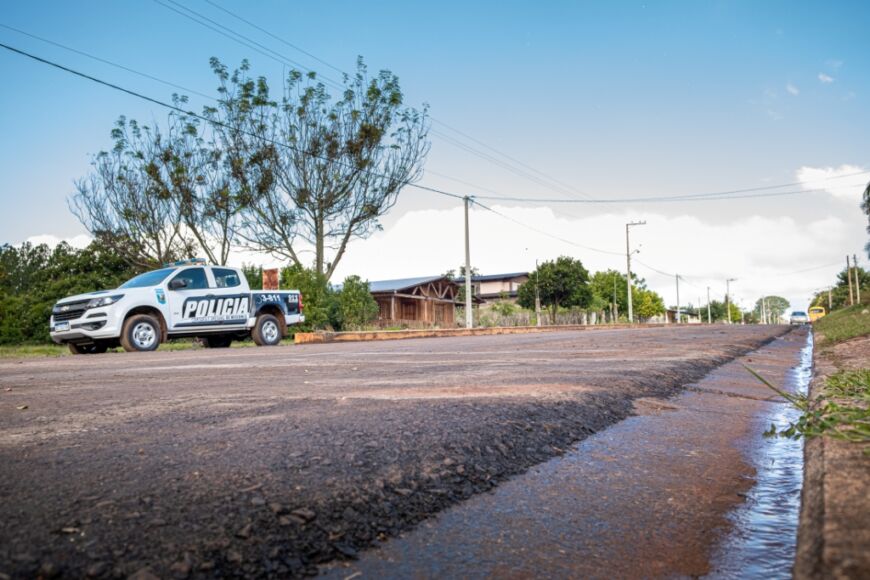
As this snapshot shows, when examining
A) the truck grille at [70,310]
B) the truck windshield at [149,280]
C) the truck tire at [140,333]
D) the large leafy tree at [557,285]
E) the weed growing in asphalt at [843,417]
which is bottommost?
the weed growing in asphalt at [843,417]

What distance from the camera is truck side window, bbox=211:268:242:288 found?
50.2 ft

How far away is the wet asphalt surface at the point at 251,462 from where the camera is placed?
1764mm

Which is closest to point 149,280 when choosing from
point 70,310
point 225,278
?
point 70,310

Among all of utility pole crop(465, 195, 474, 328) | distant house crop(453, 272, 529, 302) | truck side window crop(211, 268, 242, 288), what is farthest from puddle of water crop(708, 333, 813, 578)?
distant house crop(453, 272, 529, 302)

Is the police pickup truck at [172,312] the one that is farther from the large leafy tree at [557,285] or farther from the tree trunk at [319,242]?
the large leafy tree at [557,285]

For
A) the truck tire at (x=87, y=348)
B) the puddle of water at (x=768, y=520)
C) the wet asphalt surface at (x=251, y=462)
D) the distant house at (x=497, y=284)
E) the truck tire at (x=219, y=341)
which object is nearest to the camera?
the wet asphalt surface at (x=251, y=462)

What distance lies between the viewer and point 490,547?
1973 millimetres

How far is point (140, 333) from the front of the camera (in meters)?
13.4

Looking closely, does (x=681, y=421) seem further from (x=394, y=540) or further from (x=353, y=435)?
(x=394, y=540)

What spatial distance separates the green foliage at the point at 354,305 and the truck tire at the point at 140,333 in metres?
11.8

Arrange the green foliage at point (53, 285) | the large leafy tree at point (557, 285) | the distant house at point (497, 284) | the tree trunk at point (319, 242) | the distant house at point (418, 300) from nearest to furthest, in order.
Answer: the green foliage at point (53, 285)
the tree trunk at point (319, 242)
the distant house at point (418, 300)
the large leafy tree at point (557, 285)
the distant house at point (497, 284)

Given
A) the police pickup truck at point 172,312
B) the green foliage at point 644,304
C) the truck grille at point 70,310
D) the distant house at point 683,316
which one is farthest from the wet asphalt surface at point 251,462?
the distant house at point 683,316

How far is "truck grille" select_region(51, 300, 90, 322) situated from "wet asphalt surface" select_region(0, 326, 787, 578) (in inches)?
339

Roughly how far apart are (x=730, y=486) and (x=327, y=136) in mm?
31523
